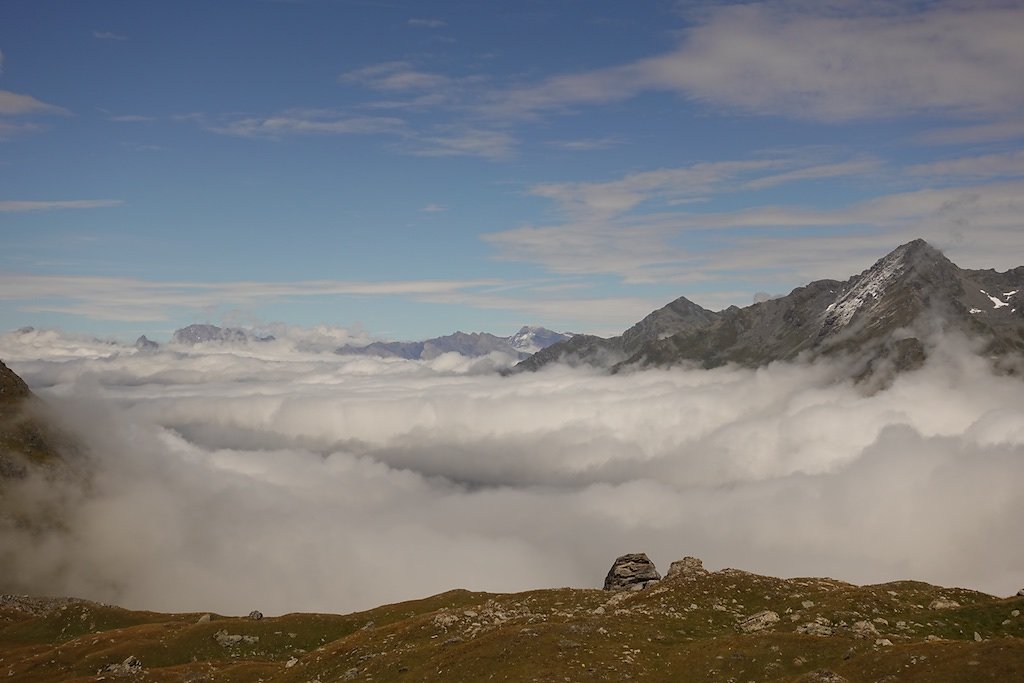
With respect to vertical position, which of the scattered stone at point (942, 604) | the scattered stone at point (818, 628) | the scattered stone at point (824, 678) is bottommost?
the scattered stone at point (942, 604)

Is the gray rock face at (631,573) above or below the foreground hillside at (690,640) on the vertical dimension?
below

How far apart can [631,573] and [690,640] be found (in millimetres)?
44360

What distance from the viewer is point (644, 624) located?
68312 mm

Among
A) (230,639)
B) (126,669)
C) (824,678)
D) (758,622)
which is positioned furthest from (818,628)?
(230,639)

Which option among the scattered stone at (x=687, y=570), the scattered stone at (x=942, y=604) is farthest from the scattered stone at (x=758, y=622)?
the scattered stone at (x=942, y=604)

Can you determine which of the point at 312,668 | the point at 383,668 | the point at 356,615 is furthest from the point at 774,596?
the point at 356,615

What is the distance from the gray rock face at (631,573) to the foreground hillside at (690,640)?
10.6 meters

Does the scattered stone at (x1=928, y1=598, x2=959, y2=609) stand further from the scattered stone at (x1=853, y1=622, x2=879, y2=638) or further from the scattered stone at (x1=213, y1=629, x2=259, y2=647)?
the scattered stone at (x1=213, y1=629, x2=259, y2=647)

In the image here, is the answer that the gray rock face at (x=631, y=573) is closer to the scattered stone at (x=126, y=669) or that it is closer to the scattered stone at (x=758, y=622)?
the scattered stone at (x=758, y=622)

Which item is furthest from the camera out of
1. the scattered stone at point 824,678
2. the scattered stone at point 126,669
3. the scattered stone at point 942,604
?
the scattered stone at point 126,669

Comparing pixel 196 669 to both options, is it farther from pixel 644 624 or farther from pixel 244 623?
pixel 644 624

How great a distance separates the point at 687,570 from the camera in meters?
89.1

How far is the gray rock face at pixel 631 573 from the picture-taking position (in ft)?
351

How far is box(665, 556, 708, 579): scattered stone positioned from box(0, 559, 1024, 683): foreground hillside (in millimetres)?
424
